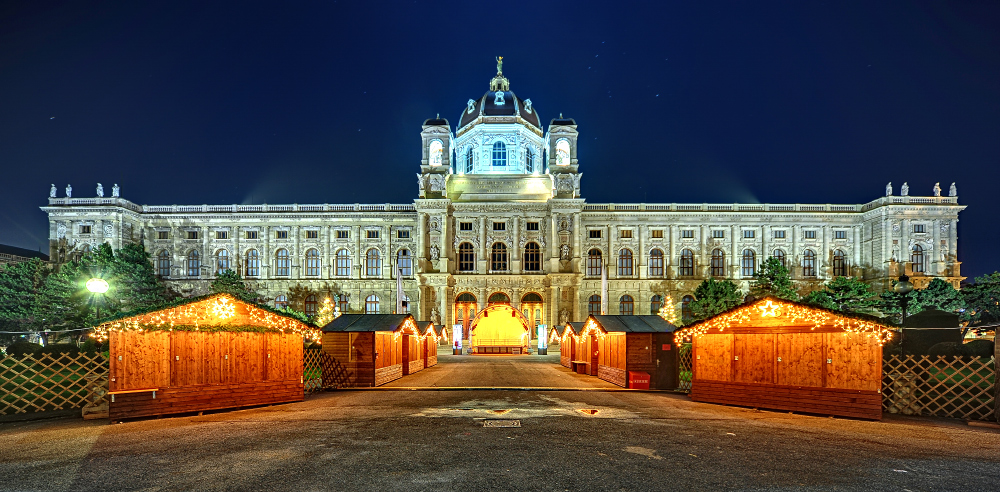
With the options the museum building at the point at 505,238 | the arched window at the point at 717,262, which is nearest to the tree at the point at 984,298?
the museum building at the point at 505,238

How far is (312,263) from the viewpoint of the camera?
65.3 m

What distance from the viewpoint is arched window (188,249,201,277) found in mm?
Result: 65125

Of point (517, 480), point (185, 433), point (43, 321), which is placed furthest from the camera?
point (43, 321)

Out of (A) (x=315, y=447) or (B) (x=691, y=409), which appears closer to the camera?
(A) (x=315, y=447)

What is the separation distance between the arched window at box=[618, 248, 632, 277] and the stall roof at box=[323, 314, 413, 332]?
141ft

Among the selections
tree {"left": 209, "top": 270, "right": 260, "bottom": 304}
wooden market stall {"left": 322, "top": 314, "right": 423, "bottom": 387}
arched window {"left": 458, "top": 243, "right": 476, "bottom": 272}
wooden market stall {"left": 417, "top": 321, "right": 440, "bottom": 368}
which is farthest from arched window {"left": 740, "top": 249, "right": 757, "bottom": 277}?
tree {"left": 209, "top": 270, "right": 260, "bottom": 304}

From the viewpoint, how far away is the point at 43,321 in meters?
47.8

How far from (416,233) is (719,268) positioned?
120 ft

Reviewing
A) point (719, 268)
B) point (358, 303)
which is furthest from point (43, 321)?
point (719, 268)

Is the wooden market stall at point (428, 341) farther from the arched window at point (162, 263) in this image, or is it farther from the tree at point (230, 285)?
the arched window at point (162, 263)

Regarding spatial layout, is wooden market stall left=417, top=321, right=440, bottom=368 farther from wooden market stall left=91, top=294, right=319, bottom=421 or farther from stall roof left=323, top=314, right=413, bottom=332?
wooden market stall left=91, top=294, right=319, bottom=421

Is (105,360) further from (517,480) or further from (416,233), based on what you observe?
(416,233)

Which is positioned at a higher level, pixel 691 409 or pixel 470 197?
pixel 470 197

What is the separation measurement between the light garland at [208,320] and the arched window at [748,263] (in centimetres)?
5786
